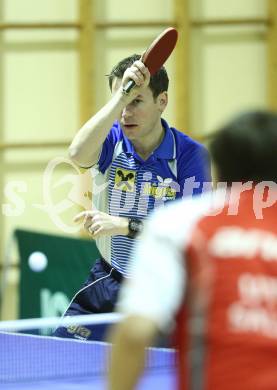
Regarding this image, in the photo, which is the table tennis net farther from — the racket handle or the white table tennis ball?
the white table tennis ball

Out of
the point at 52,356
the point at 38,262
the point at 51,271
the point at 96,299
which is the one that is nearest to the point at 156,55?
the point at 96,299

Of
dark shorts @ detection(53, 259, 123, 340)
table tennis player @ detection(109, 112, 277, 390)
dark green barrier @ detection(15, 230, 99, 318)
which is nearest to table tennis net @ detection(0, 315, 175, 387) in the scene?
dark shorts @ detection(53, 259, 123, 340)

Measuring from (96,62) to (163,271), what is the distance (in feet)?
21.9

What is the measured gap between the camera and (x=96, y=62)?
26.7ft

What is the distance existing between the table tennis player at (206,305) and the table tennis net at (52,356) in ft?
4.59

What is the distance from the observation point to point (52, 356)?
329 centimetres

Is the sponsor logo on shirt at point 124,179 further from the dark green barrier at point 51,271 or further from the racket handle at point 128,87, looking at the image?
the dark green barrier at point 51,271

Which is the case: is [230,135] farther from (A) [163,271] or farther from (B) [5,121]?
(B) [5,121]

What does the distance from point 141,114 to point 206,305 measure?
7.37 feet

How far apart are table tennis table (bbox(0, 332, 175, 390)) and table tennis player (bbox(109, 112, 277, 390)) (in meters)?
1.27

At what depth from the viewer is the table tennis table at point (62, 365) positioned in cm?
299

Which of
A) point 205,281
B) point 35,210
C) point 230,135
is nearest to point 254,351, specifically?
point 205,281

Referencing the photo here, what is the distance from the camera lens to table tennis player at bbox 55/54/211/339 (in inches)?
146

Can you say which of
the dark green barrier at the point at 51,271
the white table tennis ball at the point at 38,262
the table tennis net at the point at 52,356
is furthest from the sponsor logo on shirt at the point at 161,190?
the white table tennis ball at the point at 38,262
